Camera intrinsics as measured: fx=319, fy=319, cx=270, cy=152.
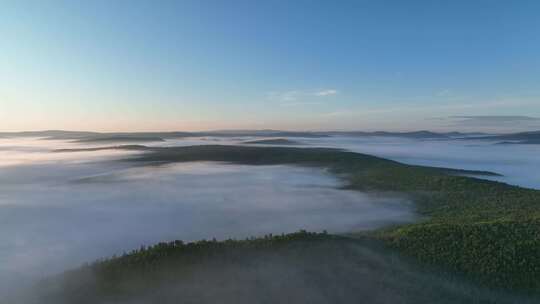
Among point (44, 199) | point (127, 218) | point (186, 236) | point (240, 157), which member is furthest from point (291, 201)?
point (240, 157)

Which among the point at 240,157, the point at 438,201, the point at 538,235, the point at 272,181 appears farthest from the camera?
the point at 240,157

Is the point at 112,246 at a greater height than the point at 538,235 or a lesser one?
lesser

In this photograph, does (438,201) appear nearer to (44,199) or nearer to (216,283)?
(216,283)

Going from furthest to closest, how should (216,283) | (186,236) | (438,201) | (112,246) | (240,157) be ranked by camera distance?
(240,157), (438,201), (186,236), (112,246), (216,283)

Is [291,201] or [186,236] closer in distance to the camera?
[186,236]

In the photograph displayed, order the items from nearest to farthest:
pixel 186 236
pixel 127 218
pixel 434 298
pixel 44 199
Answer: pixel 434 298 < pixel 186 236 < pixel 127 218 < pixel 44 199

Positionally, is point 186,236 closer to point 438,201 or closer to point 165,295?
point 165,295

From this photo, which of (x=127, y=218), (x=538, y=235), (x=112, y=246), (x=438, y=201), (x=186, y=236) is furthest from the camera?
(x=438, y=201)

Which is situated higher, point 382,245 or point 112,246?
point 382,245

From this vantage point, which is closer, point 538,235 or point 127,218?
point 538,235

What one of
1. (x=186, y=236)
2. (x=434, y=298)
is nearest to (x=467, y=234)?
(x=434, y=298)
